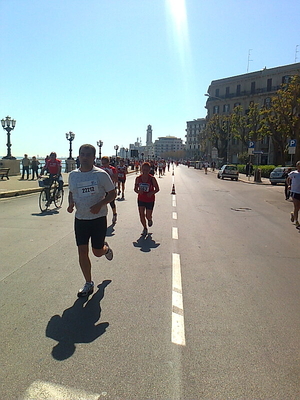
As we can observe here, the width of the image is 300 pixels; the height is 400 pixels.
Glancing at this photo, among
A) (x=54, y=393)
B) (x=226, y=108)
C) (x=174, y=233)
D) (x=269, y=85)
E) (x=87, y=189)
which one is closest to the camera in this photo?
(x=54, y=393)

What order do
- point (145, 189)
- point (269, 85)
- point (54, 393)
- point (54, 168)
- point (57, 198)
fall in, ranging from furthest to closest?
point (269, 85)
point (57, 198)
point (54, 168)
point (145, 189)
point (54, 393)

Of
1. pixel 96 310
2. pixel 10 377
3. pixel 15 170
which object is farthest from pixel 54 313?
pixel 15 170

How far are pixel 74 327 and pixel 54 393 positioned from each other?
3.37ft

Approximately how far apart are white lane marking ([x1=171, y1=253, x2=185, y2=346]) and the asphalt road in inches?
0.6

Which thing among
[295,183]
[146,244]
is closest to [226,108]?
[295,183]

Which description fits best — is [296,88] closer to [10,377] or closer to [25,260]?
[25,260]

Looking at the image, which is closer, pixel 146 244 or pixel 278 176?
pixel 146 244

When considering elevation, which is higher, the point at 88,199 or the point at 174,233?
the point at 88,199

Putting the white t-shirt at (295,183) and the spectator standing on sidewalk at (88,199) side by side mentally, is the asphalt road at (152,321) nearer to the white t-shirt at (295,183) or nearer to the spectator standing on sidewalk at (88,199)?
the spectator standing on sidewalk at (88,199)

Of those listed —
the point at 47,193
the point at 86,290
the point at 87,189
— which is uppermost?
the point at 87,189

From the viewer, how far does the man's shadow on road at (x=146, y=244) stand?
688 centimetres

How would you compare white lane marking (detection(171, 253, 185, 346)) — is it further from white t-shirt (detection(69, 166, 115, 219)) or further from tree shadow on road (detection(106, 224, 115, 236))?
tree shadow on road (detection(106, 224, 115, 236))

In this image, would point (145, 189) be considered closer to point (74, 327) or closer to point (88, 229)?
point (88, 229)

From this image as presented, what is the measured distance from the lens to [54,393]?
8.46 ft
